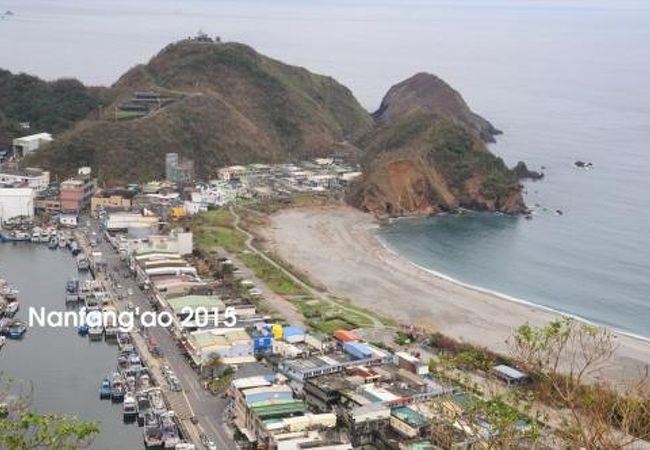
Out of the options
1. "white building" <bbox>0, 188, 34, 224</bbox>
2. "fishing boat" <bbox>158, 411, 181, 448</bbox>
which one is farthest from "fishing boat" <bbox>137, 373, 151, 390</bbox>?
"white building" <bbox>0, 188, 34, 224</bbox>

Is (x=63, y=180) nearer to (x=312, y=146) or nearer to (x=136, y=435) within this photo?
(x=312, y=146)

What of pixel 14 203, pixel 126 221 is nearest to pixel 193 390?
pixel 126 221

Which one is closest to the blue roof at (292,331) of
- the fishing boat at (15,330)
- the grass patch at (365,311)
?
the grass patch at (365,311)

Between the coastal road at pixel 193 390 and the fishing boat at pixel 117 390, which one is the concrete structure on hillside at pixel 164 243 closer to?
the coastal road at pixel 193 390

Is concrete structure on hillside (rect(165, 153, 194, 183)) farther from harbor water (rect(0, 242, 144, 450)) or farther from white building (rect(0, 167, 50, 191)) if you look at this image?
harbor water (rect(0, 242, 144, 450))

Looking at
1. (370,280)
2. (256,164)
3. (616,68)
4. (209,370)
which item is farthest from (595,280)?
(616,68)

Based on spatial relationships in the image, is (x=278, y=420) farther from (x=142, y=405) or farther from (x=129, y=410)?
(x=129, y=410)

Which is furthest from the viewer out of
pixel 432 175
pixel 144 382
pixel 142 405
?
pixel 432 175
